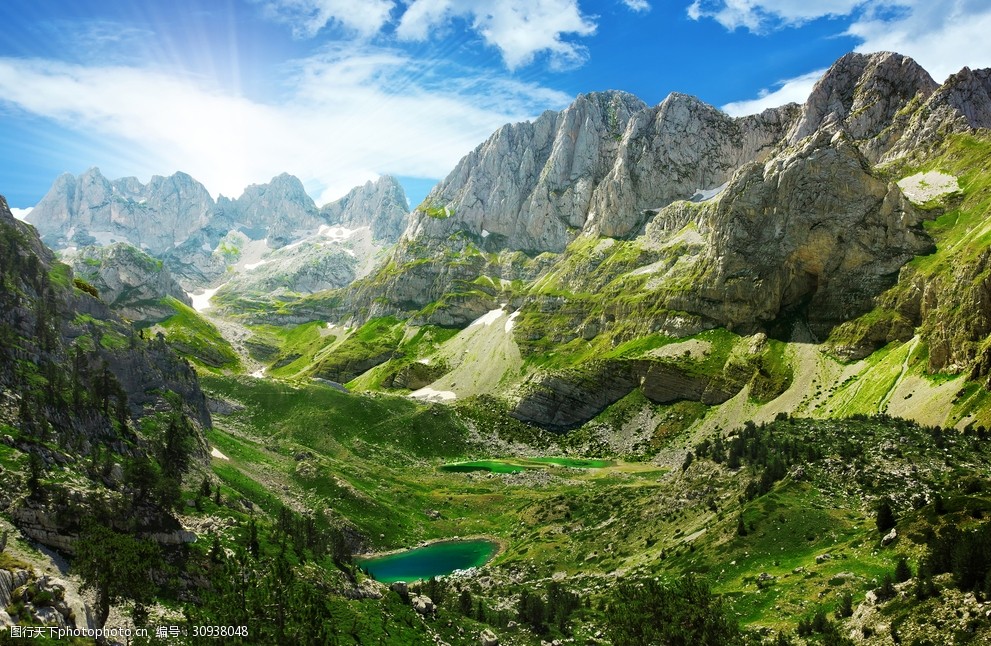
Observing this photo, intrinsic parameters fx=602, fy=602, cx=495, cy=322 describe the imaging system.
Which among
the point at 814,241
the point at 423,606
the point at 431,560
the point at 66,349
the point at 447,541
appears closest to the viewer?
the point at 423,606

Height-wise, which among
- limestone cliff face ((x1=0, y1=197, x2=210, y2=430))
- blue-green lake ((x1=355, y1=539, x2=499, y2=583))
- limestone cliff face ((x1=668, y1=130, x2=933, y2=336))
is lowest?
blue-green lake ((x1=355, y1=539, x2=499, y2=583))

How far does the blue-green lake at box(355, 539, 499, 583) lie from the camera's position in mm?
87688

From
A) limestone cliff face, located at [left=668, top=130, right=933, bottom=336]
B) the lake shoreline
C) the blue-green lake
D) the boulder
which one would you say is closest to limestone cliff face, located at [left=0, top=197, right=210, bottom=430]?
the boulder

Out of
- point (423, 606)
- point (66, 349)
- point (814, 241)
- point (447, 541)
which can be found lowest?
point (447, 541)

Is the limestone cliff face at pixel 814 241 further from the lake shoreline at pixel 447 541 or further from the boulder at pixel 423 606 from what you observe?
the boulder at pixel 423 606

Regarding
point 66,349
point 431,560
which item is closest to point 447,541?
point 431,560

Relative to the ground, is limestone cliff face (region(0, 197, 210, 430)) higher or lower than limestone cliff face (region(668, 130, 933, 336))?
lower

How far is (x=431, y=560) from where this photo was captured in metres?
94.1

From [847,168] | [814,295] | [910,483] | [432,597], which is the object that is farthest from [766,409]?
[432,597]

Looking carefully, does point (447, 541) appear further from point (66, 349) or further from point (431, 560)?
point (66, 349)

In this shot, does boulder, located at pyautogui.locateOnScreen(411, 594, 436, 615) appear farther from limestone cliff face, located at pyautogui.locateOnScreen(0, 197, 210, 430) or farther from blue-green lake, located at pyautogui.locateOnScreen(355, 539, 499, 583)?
limestone cliff face, located at pyautogui.locateOnScreen(0, 197, 210, 430)

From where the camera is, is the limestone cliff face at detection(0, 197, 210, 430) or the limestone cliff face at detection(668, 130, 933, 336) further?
the limestone cliff face at detection(668, 130, 933, 336)

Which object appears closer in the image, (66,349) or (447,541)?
(66,349)

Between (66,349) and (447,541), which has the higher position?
(66,349)
